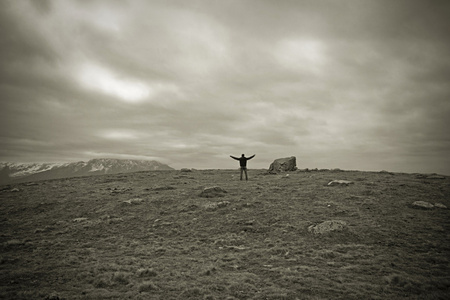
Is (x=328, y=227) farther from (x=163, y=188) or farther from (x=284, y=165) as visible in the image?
(x=284, y=165)

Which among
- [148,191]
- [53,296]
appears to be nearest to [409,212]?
[53,296]

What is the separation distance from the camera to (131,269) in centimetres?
1037

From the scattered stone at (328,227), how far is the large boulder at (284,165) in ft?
82.5

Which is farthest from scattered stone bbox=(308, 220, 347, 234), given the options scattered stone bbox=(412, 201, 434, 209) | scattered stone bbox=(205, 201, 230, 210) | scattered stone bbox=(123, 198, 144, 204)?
scattered stone bbox=(123, 198, 144, 204)

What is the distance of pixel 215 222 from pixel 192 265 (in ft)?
19.5

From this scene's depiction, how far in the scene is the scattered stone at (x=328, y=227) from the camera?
13.9 metres

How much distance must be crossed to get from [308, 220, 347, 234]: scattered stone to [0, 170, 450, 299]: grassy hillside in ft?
0.81

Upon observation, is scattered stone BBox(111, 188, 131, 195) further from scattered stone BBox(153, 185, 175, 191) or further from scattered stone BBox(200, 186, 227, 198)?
scattered stone BBox(200, 186, 227, 198)

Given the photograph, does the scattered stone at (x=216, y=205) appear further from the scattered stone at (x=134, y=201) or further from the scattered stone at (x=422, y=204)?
the scattered stone at (x=422, y=204)

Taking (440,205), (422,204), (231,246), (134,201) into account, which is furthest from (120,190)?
(440,205)

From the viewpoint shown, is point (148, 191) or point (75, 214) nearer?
point (75, 214)

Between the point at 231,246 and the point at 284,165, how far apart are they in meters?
29.0

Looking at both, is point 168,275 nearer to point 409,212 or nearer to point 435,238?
point 435,238

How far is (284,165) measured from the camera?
40.0m
